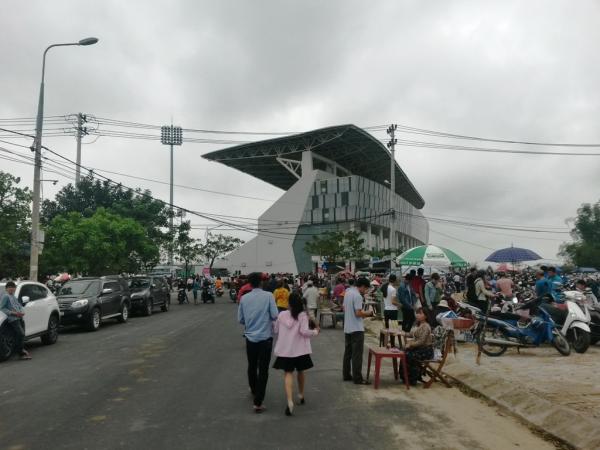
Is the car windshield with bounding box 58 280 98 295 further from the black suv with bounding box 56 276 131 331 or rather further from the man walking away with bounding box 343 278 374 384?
the man walking away with bounding box 343 278 374 384

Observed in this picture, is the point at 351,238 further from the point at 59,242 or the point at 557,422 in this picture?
the point at 557,422

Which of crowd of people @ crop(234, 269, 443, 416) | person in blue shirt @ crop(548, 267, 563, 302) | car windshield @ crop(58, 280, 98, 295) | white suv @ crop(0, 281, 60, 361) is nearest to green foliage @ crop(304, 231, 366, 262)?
car windshield @ crop(58, 280, 98, 295)

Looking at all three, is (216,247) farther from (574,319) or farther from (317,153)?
(574,319)

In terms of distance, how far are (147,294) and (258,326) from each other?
57.7 ft

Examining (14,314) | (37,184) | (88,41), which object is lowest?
(14,314)

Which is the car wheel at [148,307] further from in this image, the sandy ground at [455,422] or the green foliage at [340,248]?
the green foliage at [340,248]

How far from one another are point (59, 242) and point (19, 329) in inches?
557

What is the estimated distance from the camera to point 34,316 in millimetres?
12625

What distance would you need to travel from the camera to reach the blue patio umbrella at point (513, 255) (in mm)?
18578

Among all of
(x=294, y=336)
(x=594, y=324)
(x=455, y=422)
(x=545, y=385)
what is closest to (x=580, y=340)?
(x=594, y=324)

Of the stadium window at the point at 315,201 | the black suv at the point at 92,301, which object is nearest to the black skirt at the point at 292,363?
the black suv at the point at 92,301

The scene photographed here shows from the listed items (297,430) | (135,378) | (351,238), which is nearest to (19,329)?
(135,378)

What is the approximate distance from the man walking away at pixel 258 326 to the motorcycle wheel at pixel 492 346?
532 cm

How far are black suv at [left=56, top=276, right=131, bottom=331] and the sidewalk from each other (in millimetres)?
11337
